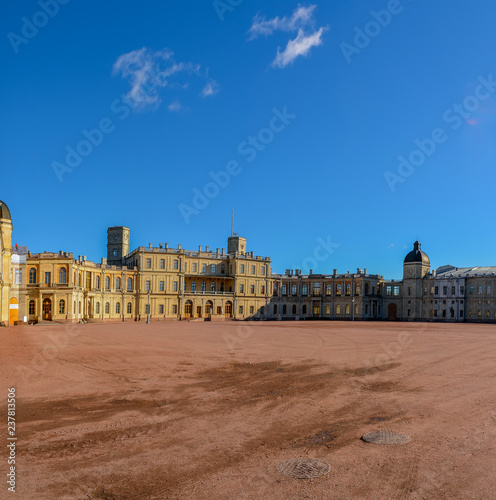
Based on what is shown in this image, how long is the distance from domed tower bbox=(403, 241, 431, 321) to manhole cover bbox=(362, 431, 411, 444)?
88.7m

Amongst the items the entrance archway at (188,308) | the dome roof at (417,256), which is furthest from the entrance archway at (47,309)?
the dome roof at (417,256)

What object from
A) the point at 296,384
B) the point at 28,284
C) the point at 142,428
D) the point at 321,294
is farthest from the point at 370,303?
the point at 142,428

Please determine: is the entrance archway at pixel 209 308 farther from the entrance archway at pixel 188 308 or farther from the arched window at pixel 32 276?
→ the arched window at pixel 32 276

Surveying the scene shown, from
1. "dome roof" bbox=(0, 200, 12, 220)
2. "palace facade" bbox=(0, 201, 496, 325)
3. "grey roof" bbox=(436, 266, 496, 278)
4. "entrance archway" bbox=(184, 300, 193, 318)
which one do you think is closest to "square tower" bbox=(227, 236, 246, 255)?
"palace facade" bbox=(0, 201, 496, 325)

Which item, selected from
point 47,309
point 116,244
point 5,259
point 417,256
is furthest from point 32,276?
point 417,256

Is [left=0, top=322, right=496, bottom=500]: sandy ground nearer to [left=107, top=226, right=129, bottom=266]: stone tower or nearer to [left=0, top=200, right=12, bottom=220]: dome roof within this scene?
[left=0, top=200, right=12, bottom=220]: dome roof

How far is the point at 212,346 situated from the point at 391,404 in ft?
53.7

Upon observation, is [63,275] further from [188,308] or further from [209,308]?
[209,308]

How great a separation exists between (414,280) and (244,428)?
302 ft

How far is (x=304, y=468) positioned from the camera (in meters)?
8.18

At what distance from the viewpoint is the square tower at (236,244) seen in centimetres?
9450

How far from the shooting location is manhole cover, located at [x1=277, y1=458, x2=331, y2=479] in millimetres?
7914

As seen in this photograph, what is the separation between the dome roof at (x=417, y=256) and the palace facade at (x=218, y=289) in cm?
21

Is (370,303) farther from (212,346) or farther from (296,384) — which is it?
(296,384)
